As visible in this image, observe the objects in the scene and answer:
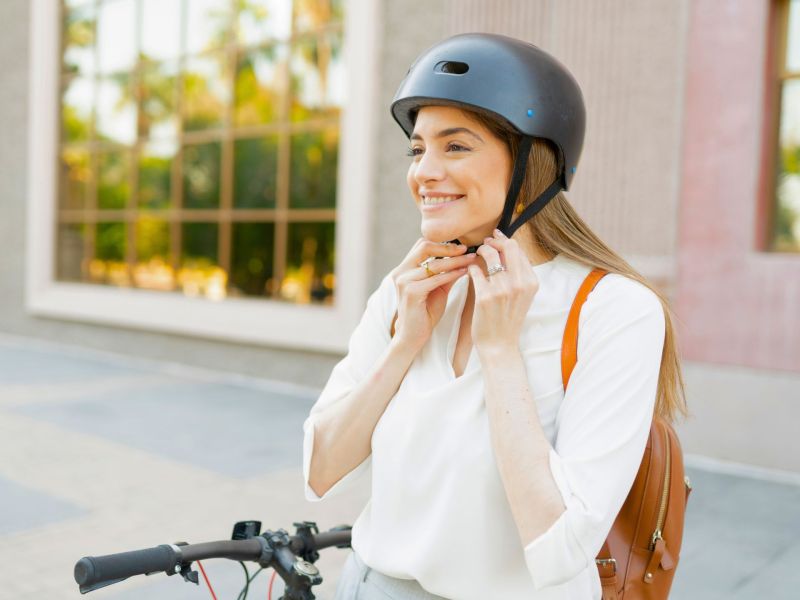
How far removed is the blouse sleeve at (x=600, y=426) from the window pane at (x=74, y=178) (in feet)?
42.7

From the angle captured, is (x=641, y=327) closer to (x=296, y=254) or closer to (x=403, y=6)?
(x=403, y=6)

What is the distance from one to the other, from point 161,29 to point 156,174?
1980 millimetres

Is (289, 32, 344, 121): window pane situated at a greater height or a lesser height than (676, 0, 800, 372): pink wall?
greater

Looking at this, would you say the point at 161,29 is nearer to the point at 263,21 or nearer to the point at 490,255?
the point at 263,21

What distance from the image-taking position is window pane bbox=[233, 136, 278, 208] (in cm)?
1076

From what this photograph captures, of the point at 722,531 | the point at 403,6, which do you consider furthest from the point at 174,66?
the point at 722,531

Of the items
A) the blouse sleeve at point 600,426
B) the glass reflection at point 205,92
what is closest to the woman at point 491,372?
the blouse sleeve at point 600,426

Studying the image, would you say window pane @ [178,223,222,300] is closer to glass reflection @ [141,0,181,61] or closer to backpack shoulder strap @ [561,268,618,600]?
glass reflection @ [141,0,181,61]

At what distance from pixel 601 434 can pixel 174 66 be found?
451 inches

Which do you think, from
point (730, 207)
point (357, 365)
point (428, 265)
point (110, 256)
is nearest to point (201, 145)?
point (110, 256)

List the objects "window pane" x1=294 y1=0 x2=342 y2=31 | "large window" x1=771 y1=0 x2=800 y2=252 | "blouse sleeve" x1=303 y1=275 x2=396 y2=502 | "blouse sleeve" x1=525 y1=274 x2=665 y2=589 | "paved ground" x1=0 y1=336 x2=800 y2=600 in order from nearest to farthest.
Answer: "blouse sleeve" x1=525 y1=274 x2=665 y2=589 < "blouse sleeve" x1=303 y1=275 x2=396 y2=502 < "paved ground" x1=0 y1=336 x2=800 y2=600 < "large window" x1=771 y1=0 x2=800 y2=252 < "window pane" x1=294 y1=0 x2=342 y2=31

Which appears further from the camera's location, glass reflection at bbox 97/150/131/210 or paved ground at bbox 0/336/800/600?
glass reflection at bbox 97/150/131/210

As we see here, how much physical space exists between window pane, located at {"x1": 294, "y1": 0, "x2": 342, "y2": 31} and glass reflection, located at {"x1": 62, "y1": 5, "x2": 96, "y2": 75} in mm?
4658

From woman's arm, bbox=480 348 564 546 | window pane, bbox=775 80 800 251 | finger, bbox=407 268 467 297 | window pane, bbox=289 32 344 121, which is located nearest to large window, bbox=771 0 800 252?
window pane, bbox=775 80 800 251
